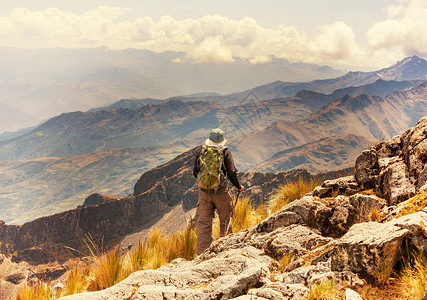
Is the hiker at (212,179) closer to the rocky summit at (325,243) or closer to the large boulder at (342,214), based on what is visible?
the rocky summit at (325,243)

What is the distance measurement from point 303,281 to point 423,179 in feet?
9.22

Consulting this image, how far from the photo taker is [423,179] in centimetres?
461

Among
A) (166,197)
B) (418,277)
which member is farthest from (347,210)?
(166,197)

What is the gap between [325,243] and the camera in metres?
4.66

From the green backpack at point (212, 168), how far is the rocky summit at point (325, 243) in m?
1.41

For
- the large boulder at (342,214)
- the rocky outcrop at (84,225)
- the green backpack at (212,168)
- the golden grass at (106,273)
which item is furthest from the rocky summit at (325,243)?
the rocky outcrop at (84,225)

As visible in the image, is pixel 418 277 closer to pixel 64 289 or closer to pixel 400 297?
pixel 400 297

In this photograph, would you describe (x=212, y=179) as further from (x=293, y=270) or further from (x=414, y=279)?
(x=414, y=279)

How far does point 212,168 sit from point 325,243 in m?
3.04

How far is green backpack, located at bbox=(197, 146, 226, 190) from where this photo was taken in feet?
22.5

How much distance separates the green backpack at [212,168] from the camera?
685 centimetres

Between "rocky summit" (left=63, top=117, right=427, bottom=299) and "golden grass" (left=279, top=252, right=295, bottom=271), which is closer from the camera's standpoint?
"rocky summit" (left=63, top=117, right=427, bottom=299)

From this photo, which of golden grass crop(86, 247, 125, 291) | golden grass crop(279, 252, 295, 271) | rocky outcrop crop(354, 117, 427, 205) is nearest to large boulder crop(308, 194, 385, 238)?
rocky outcrop crop(354, 117, 427, 205)

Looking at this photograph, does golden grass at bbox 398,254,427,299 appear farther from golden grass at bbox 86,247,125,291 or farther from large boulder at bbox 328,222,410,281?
golden grass at bbox 86,247,125,291
